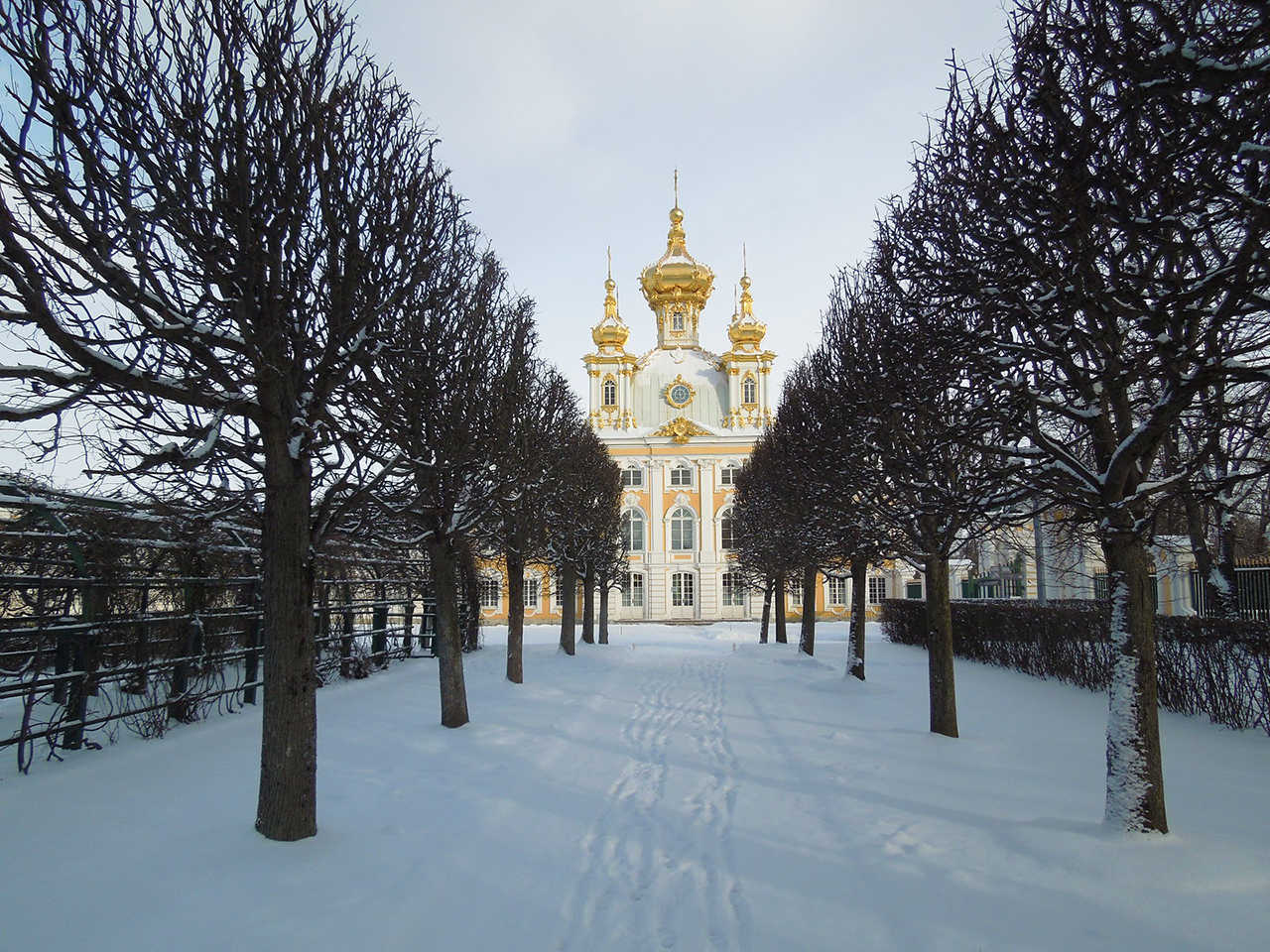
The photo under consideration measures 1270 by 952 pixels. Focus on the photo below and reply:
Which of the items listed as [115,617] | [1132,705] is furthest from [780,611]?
[115,617]

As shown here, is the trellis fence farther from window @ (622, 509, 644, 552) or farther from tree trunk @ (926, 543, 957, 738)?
window @ (622, 509, 644, 552)

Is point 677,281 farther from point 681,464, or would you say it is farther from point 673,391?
point 681,464

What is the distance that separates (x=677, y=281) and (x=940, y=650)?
4673 cm

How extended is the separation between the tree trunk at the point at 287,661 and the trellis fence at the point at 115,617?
1937 millimetres

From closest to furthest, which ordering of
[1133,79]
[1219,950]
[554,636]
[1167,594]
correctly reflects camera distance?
[1219,950] < [1133,79] < [1167,594] < [554,636]

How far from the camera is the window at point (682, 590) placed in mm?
47781

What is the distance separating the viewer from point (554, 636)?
3566 cm

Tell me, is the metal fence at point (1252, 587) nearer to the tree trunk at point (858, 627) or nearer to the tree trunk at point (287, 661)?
the tree trunk at point (858, 627)

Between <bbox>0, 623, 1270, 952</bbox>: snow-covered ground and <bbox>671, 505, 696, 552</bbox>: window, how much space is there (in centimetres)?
3811

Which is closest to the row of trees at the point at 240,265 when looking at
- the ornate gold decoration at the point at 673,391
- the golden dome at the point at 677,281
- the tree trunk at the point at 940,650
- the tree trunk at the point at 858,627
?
the tree trunk at the point at 940,650

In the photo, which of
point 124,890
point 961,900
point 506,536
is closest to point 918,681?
point 506,536

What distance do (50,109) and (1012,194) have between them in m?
5.96

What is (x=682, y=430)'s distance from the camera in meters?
47.9

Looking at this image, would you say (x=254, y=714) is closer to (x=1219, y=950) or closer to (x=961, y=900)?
(x=961, y=900)
